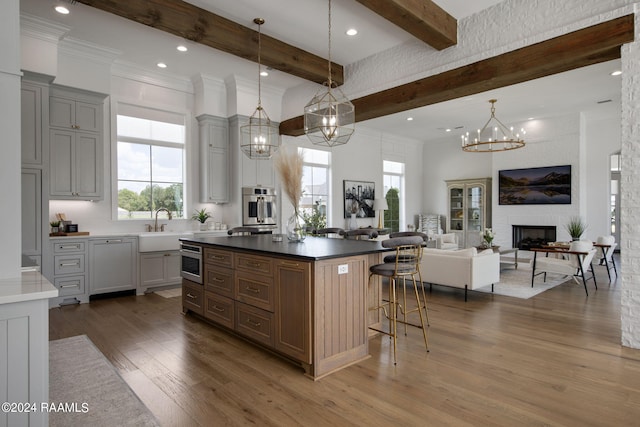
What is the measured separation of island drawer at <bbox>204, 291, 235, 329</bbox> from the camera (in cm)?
358

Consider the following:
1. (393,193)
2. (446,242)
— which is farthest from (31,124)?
(393,193)

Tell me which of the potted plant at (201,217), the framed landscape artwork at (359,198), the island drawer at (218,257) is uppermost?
the framed landscape artwork at (359,198)

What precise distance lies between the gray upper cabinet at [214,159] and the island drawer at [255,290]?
131 inches

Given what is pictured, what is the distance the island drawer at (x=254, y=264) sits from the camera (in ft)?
10.2

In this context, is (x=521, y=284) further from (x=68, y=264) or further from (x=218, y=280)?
(x=68, y=264)

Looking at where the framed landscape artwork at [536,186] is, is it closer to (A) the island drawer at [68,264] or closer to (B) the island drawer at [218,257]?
(B) the island drawer at [218,257]

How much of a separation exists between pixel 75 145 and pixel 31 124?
61 centimetres

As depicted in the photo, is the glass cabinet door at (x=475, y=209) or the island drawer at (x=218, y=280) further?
the glass cabinet door at (x=475, y=209)

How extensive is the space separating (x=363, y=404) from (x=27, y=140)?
192 inches

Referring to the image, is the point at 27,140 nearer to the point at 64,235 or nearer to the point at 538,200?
the point at 64,235

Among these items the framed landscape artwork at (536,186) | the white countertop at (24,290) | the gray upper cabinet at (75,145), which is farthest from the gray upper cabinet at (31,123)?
the framed landscape artwork at (536,186)

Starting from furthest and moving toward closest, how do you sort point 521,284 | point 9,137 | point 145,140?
Result: 1. point 145,140
2. point 521,284
3. point 9,137

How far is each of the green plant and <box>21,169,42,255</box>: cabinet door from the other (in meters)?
2.31

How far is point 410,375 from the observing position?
276 cm
